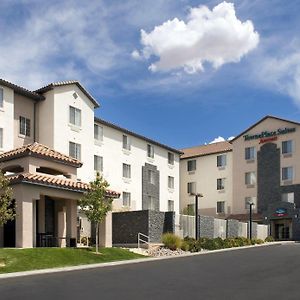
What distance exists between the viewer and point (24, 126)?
36750 millimetres

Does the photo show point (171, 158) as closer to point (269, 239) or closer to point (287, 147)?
point (269, 239)

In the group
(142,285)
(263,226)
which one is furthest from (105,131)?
(142,285)

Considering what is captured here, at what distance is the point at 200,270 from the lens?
20625 mm

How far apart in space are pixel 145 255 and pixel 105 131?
18.0 meters

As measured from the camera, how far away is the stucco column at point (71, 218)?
97.3ft

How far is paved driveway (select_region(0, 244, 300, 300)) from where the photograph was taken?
1316 centimetres

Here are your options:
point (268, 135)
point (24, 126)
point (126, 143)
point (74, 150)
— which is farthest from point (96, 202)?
point (268, 135)

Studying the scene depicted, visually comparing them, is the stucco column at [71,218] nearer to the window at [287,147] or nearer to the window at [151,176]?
the window at [151,176]

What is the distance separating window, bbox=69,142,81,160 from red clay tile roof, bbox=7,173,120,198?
29.0 feet

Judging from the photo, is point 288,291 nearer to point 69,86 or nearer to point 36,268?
point 36,268

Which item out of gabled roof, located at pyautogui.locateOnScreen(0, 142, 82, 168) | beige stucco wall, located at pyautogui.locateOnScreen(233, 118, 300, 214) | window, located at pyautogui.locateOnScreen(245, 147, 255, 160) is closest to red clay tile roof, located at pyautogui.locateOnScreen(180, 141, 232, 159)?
beige stucco wall, located at pyautogui.locateOnScreen(233, 118, 300, 214)

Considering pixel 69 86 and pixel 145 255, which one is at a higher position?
pixel 69 86

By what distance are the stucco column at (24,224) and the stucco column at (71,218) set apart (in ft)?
12.8

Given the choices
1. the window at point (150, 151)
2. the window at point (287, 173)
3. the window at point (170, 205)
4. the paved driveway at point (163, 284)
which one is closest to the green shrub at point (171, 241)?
the paved driveway at point (163, 284)
